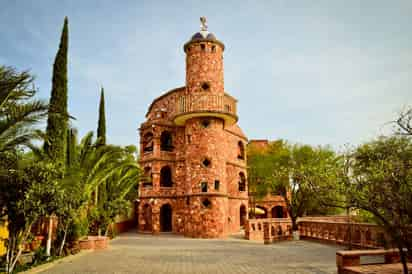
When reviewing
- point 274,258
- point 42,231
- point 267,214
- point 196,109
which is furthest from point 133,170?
point 267,214

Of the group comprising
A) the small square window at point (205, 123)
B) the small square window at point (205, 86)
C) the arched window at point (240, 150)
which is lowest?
the arched window at point (240, 150)

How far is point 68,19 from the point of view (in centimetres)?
1480

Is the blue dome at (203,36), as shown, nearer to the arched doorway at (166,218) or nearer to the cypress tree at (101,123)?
the cypress tree at (101,123)

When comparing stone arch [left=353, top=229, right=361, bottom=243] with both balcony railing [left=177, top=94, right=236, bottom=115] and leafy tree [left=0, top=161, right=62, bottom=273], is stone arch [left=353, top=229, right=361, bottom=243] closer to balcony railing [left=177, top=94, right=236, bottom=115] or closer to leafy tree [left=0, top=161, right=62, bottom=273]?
leafy tree [left=0, top=161, right=62, bottom=273]

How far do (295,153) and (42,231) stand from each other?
2390 centimetres

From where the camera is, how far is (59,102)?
13.7 m

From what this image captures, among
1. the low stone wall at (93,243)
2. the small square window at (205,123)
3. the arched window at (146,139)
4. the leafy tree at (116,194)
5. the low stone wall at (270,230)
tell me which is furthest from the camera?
the arched window at (146,139)

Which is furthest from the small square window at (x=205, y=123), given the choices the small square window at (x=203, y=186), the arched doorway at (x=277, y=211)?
the arched doorway at (x=277, y=211)

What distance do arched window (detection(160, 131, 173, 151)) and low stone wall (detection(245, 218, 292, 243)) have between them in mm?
11462

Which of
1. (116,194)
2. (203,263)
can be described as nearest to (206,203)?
(116,194)

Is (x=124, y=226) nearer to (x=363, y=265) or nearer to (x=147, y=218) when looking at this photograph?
(x=147, y=218)

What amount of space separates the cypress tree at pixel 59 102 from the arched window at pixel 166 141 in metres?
15.0

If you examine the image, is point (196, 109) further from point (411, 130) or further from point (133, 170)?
point (411, 130)

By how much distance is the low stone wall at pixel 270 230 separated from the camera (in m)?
17.8
